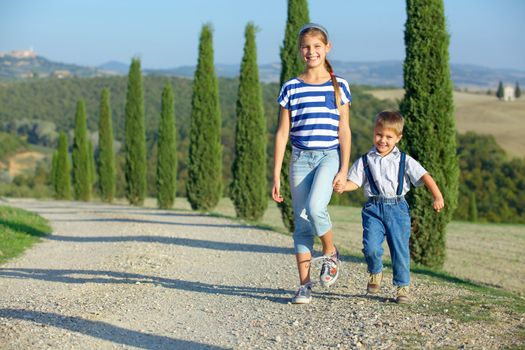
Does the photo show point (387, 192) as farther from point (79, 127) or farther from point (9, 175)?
point (9, 175)

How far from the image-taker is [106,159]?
40406mm

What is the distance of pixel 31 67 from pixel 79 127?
98286 mm

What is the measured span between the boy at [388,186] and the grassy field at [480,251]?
481 centimetres

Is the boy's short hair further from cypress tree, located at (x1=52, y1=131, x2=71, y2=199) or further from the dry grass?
the dry grass

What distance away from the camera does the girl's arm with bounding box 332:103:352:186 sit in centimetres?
671

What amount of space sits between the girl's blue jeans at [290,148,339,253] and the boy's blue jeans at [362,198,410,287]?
42 centimetres

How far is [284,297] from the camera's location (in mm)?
7441

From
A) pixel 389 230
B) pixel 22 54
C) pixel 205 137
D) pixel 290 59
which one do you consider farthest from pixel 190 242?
pixel 22 54

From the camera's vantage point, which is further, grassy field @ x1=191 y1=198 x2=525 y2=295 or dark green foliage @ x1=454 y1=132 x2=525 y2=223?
dark green foliage @ x1=454 y1=132 x2=525 y2=223

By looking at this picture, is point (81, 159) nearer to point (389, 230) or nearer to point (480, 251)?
point (480, 251)

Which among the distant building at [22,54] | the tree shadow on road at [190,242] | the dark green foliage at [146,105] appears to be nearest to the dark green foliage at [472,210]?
the dark green foliage at [146,105]

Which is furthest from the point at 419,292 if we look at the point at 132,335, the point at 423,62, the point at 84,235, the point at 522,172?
the point at 522,172

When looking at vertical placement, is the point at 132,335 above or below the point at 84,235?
above

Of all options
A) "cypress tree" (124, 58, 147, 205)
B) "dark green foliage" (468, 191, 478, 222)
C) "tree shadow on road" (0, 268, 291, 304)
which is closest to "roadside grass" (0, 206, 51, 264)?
"tree shadow on road" (0, 268, 291, 304)
